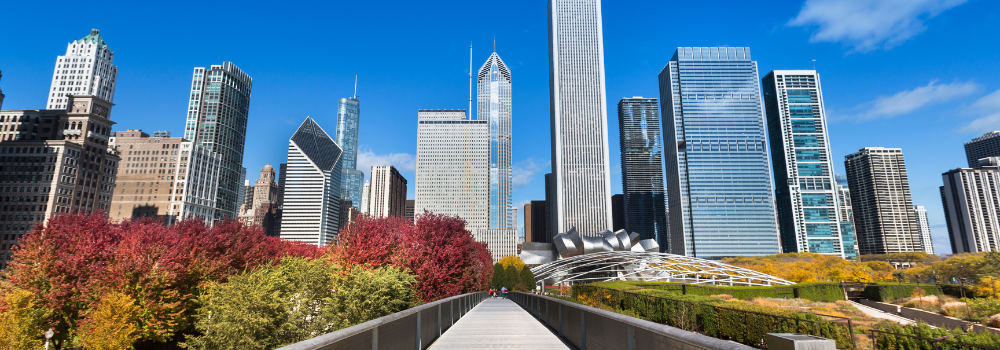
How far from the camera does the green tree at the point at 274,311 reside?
14375 mm

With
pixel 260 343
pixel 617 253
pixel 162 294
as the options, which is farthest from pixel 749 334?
pixel 617 253

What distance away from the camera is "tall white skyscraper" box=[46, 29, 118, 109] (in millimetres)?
166750

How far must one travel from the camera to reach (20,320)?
82.3 feet

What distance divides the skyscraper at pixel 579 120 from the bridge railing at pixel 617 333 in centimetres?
15617

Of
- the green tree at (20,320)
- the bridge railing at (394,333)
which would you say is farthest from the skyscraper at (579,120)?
the bridge railing at (394,333)

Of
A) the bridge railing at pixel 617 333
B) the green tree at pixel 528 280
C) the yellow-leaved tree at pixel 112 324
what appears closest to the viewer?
the bridge railing at pixel 617 333

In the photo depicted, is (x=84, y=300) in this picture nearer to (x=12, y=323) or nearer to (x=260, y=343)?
(x=12, y=323)

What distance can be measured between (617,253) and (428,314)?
7797cm

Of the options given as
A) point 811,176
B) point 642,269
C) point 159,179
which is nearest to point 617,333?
point 642,269

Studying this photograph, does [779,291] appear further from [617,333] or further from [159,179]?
[159,179]

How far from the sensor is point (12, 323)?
25656 millimetres

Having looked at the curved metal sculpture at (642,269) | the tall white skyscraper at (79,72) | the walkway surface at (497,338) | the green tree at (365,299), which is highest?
the tall white skyscraper at (79,72)

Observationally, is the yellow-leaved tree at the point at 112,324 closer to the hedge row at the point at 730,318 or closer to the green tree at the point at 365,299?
the green tree at the point at 365,299

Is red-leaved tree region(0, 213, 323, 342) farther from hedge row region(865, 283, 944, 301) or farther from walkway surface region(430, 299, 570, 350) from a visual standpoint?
hedge row region(865, 283, 944, 301)
